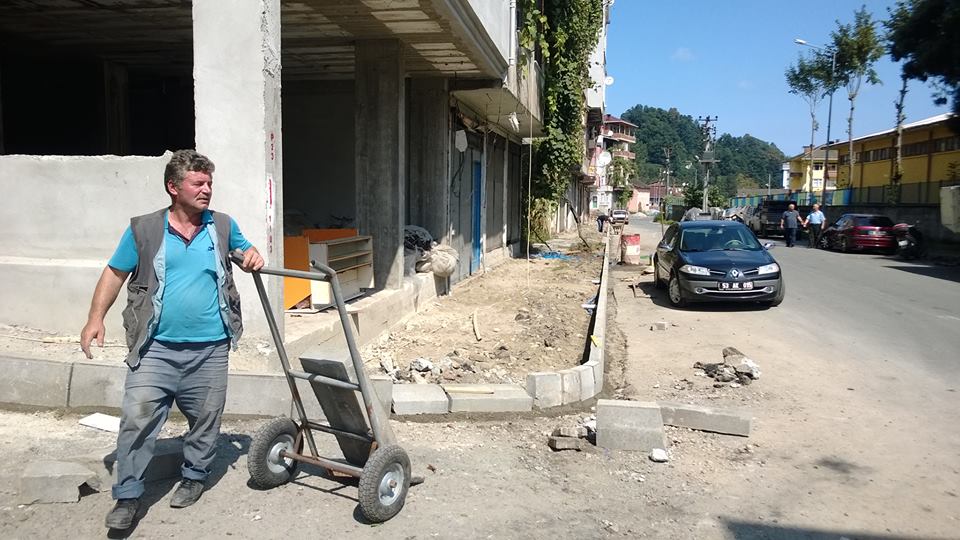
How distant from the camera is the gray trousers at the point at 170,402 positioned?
3430 mm

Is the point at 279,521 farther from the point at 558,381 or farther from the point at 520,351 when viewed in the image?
the point at 520,351

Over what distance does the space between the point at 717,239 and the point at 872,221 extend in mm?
14909

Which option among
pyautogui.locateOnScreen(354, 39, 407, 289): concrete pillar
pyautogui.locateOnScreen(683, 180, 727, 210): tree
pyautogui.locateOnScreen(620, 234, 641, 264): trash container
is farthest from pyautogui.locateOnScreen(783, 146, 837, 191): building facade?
pyautogui.locateOnScreen(354, 39, 407, 289): concrete pillar

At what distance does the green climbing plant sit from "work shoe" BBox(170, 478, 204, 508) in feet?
43.2

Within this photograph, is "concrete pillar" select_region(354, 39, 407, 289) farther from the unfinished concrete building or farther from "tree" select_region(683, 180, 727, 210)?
"tree" select_region(683, 180, 727, 210)

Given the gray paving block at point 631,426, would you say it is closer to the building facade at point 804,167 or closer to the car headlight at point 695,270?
the car headlight at point 695,270

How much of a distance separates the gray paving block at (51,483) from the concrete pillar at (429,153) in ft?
27.8

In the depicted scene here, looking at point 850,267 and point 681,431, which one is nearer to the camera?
point 681,431

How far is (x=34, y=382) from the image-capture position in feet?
17.1

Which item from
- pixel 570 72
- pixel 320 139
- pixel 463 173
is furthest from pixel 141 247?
pixel 570 72

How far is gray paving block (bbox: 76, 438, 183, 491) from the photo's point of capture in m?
3.91

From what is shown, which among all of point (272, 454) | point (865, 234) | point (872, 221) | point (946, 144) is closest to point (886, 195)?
point (946, 144)

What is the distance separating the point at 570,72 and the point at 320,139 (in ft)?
28.2

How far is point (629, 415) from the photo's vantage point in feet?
16.5
